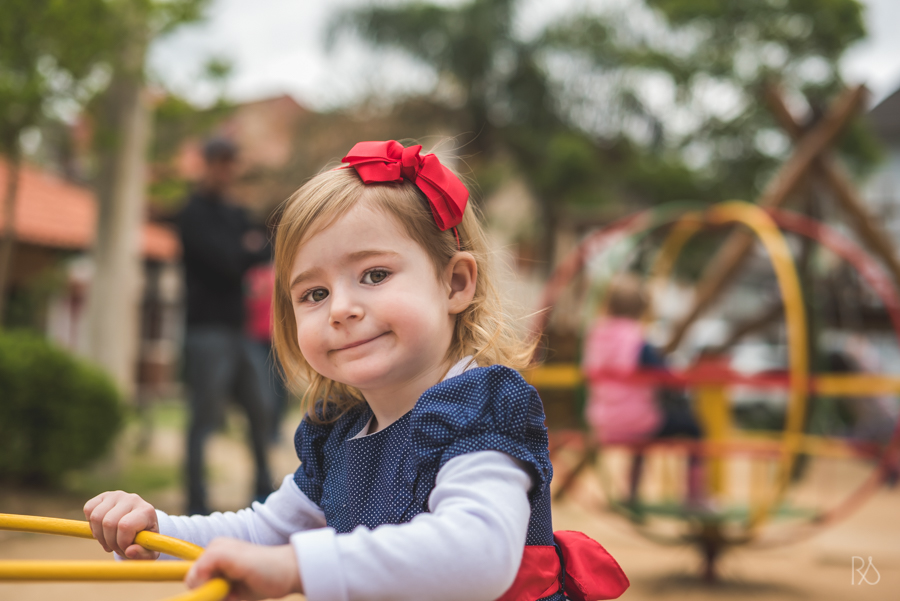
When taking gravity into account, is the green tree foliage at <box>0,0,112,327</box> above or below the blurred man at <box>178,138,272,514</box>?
above

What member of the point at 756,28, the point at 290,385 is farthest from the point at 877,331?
the point at 290,385

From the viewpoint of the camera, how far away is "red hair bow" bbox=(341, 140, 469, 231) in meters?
1.10

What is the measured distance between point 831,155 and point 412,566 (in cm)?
548

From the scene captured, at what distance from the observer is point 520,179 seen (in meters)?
15.2

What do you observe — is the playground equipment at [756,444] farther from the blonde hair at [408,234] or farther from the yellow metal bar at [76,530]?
the yellow metal bar at [76,530]

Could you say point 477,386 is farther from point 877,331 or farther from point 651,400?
point 877,331

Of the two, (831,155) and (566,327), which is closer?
(831,155)

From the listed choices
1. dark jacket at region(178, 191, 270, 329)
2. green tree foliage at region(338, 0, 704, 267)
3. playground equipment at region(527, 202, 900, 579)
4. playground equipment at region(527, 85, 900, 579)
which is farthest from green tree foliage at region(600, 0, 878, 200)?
dark jacket at region(178, 191, 270, 329)

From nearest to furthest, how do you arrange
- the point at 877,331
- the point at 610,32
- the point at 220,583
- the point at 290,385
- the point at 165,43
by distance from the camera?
1. the point at 220,583
2. the point at 290,385
3. the point at 165,43
4. the point at 877,331
5. the point at 610,32

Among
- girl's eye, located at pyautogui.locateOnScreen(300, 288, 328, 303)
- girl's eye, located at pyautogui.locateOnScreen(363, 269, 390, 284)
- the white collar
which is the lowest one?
the white collar

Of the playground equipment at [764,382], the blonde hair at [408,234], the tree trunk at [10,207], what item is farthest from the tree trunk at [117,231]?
the blonde hair at [408,234]

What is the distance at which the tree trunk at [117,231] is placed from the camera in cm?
525

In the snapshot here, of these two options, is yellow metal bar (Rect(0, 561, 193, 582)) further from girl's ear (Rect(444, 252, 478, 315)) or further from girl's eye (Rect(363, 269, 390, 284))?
girl's ear (Rect(444, 252, 478, 315))

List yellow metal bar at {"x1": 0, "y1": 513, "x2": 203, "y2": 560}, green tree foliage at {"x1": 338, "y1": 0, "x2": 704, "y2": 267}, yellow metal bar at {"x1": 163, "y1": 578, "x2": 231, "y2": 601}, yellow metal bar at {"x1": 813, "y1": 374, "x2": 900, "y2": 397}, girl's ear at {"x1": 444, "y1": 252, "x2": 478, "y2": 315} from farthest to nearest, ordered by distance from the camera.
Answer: green tree foliage at {"x1": 338, "y1": 0, "x2": 704, "y2": 267} < yellow metal bar at {"x1": 813, "y1": 374, "x2": 900, "y2": 397} < girl's ear at {"x1": 444, "y1": 252, "x2": 478, "y2": 315} < yellow metal bar at {"x1": 0, "y1": 513, "x2": 203, "y2": 560} < yellow metal bar at {"x1": 163, "y1": 578, "x2": 231, "y2": 601}
